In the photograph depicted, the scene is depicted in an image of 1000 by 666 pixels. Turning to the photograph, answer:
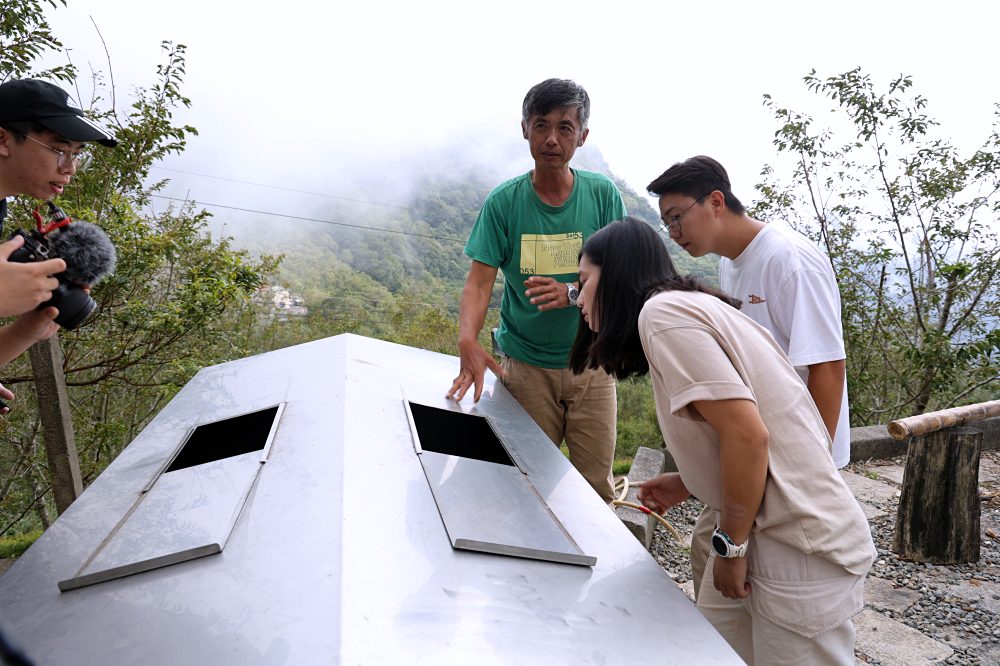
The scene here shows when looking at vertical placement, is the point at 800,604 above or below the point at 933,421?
below

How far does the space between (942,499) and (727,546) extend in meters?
3.21

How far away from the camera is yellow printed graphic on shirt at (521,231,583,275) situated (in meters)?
2.54

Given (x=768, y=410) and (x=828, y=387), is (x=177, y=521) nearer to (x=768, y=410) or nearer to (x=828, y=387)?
(x=768, y=410)

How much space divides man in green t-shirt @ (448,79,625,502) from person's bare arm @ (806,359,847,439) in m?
0.90

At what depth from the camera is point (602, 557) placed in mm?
1432

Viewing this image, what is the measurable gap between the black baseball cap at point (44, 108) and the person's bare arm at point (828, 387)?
2014mm

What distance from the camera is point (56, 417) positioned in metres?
3.16

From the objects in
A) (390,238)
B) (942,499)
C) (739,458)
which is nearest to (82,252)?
(739,458)

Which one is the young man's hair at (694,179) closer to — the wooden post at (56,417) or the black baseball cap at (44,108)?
the black baseball cap at (44,108)

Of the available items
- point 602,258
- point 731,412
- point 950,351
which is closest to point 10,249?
point 602,258

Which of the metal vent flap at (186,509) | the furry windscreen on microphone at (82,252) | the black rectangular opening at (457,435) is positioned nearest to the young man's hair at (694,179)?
the black rectangular opening at (457,435)

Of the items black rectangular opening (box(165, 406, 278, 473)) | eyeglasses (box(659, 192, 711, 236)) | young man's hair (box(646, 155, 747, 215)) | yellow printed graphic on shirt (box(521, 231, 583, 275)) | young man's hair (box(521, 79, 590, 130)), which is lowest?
black rectangular opening (box(165, 406, 278, 473))

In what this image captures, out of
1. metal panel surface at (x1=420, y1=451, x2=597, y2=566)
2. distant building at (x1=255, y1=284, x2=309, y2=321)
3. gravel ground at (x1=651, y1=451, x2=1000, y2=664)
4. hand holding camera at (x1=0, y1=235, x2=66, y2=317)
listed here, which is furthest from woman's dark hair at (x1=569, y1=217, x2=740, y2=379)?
distant building at (x1=255, y1=284, x2=309, y2=321)

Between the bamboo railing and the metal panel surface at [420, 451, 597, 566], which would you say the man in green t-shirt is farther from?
the bamboo railing
